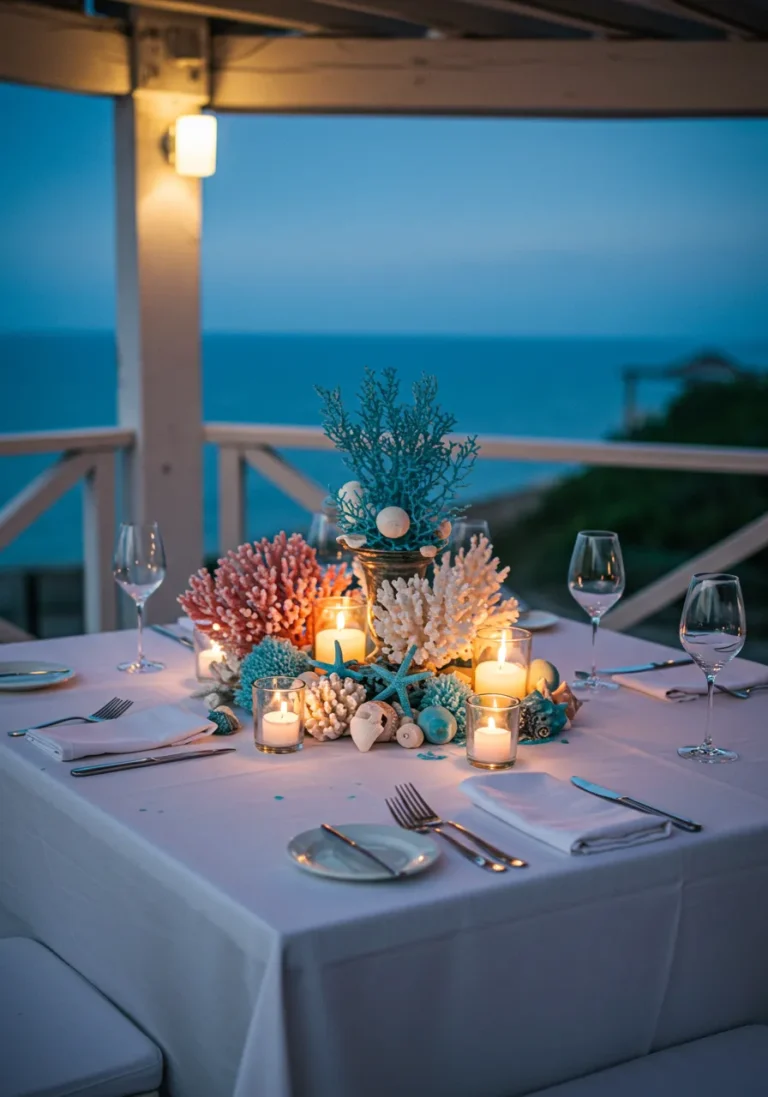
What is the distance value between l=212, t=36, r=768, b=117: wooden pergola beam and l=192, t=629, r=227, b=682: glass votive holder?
252 cm

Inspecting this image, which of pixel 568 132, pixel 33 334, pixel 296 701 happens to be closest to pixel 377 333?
pixel 568 132

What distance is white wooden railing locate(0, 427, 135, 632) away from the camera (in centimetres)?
396

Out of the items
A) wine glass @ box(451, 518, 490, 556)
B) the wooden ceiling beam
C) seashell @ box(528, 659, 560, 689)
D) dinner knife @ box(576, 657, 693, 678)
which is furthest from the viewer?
the wooden ceiling beam

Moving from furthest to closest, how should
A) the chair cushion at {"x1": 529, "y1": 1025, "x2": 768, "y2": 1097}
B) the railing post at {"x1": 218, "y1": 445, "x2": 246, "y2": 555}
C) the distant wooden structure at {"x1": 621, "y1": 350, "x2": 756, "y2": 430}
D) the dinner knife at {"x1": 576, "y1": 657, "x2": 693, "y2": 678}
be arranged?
the distant wooden structure at {"x1": 621, "y1": 350, "x2": 756, "y2": 430}
the railing post at {"x1": 218, "y1": 445, "x2": 246, "y2": 555}
the dinner knife at {"x1": 576, "y1": 657, "x2": 693, "y2": 678}
the chair cushion at {"x1": 529, "y1": 1025, "x2": 768, "y2": 1097}

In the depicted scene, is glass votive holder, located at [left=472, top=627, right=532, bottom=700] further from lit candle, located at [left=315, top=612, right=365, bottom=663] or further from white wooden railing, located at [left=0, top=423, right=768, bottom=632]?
white wooden railing, located at [left=0, top=423, right=768, bottom=632]

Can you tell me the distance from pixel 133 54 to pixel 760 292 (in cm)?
1412

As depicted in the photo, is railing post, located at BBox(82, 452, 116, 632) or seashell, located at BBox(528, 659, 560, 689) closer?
seashell, located at BBox(528, 659, 560, 689)

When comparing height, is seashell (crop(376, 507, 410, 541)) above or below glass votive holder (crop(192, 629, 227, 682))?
above

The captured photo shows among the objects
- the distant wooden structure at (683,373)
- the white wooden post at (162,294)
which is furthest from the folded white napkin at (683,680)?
the distant wooden structure at (683,373)

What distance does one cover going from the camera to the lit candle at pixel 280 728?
1662mm

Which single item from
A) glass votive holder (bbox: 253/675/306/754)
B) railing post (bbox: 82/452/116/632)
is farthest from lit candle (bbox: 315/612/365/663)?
railing post (bbox: 82/452/116/632)

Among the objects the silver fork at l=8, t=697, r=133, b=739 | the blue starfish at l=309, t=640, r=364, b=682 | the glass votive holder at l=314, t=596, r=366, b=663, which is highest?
the glass votive holder at l=314, t=596, r=366, b=663

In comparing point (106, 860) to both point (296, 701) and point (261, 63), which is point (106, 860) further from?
point (261, 63)

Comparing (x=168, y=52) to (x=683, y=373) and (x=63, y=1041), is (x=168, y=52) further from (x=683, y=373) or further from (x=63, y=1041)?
(x=683, y=373)
